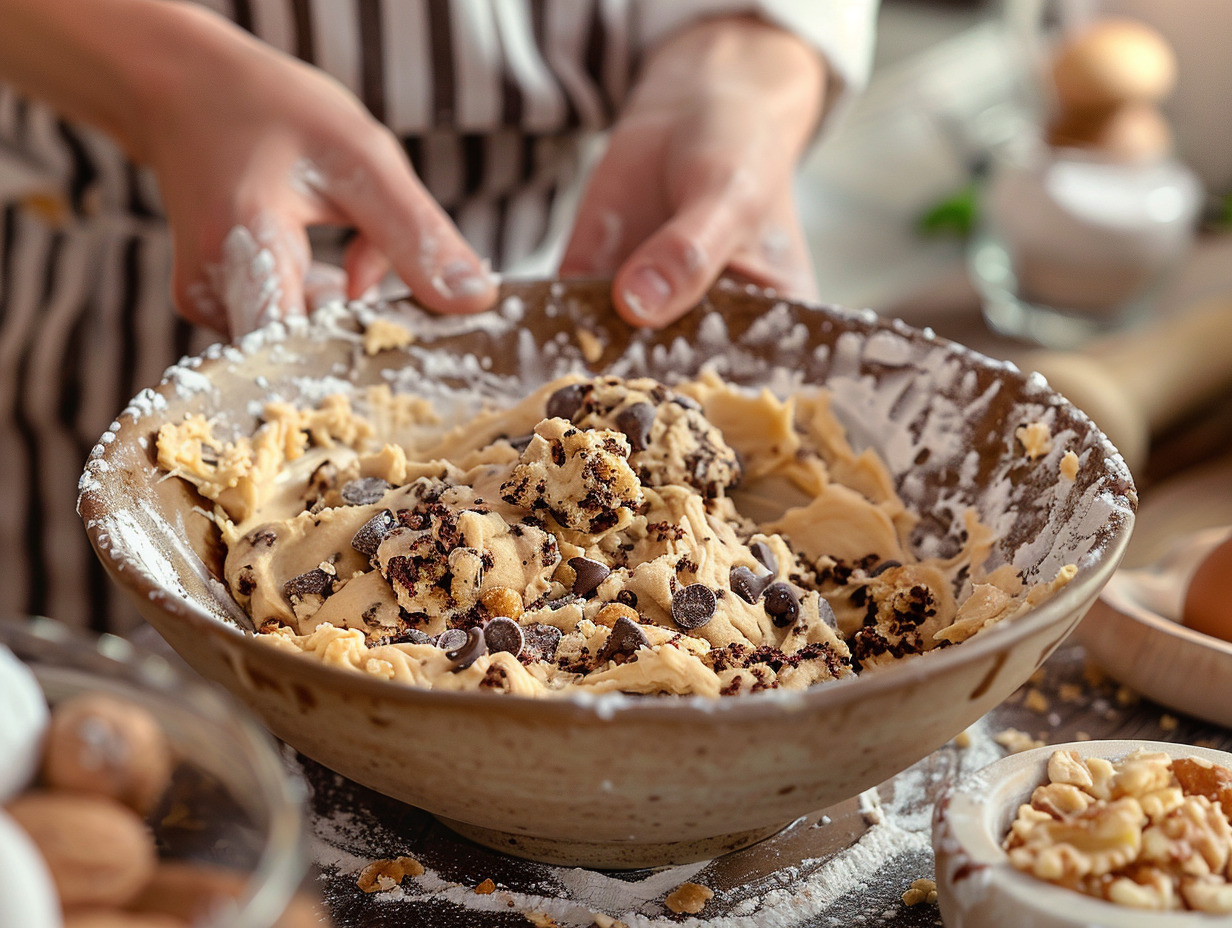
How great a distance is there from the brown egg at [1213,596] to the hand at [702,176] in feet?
2.04

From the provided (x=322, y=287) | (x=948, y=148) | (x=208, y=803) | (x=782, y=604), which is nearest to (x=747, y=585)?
(x=782, y=604)

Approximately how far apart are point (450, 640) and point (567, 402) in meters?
0.33

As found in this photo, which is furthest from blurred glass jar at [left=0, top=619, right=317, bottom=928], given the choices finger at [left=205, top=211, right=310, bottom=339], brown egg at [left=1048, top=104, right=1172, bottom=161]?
brown egg at [left=1048, top=104, right=1172, bottom=161]

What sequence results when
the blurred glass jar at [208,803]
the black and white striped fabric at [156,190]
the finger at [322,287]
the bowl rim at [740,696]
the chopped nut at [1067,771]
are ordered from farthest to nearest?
the black and white striped fabric at [156,190] → the finger at [322,287] → the chopped nut at [1067,771] → the bowl rim at [740,696] → the blurred glass jar at [208,803]

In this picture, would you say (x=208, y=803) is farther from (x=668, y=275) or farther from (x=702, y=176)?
(x=702, y=176)

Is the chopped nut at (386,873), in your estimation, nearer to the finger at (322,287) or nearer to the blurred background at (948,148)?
the finger at (322,287)

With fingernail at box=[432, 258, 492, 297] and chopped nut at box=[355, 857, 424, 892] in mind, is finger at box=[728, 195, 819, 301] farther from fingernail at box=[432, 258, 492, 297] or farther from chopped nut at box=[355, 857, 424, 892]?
chopped nut at box=[355, 857, 424, 892]

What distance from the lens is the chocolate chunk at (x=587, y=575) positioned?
1.00m

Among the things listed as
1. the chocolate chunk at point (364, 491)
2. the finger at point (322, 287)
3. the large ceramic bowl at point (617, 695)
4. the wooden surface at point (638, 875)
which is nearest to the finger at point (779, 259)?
the large ceramic bowl at point (617, 695)

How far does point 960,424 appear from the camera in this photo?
120 cm

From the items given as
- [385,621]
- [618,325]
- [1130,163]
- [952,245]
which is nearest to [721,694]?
[385,621]

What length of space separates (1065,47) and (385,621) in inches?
106

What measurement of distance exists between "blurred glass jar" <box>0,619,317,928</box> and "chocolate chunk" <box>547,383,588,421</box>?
65 centimetres

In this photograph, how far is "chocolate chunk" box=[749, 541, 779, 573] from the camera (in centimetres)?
109
